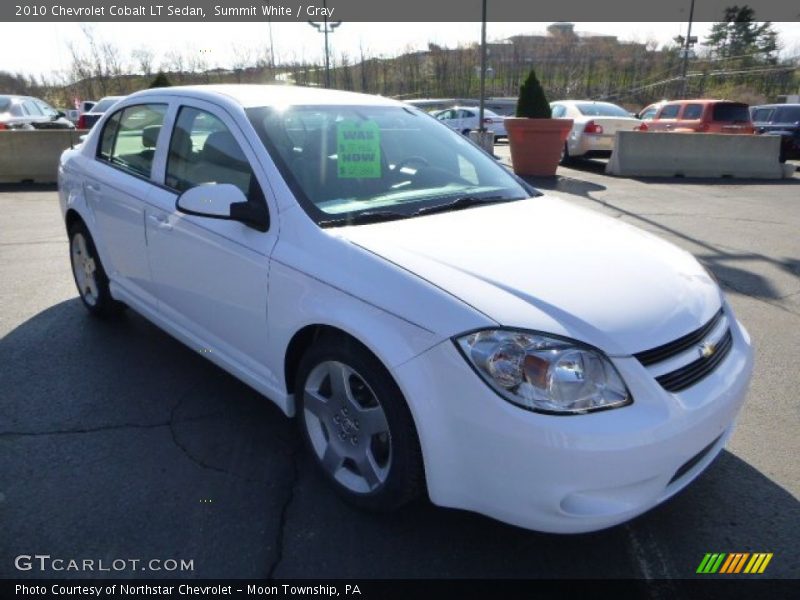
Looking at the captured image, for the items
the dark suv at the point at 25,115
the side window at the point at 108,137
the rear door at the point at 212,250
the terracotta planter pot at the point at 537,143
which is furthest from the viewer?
the dark suv at the point at 25,115

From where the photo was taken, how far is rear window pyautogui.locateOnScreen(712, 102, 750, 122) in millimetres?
14016

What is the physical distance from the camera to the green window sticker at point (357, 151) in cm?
295

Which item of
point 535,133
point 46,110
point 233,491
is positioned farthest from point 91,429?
point 46,110

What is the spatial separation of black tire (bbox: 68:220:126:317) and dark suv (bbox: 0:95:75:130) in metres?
13.4

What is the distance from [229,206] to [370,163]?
29.9 inches

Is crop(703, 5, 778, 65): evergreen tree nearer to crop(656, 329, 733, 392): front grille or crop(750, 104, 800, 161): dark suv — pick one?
crop(750, 104, 800, 161): dark suv

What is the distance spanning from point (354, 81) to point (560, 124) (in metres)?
32.3

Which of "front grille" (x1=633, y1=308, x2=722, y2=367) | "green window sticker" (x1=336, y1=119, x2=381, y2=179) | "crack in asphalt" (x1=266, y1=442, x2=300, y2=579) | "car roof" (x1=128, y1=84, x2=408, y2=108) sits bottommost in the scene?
"crack in asphalt" (x1=266, y1=442, x2=300, y2=579)

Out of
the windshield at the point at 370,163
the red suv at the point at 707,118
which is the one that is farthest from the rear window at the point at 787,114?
the windshield at the point at 370,163

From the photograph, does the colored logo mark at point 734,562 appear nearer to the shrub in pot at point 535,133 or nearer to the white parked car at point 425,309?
the white parked car at point 425,309

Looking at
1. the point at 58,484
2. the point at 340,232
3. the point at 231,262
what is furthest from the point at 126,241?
the point at 340,232

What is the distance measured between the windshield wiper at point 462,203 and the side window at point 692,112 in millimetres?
13379

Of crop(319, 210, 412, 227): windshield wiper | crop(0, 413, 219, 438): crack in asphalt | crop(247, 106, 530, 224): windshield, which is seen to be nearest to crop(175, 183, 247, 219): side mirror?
crop(247, 106, 530, 224): windshield

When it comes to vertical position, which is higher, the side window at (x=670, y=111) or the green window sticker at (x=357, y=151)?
the green window sticker at (x=357, y=151)
